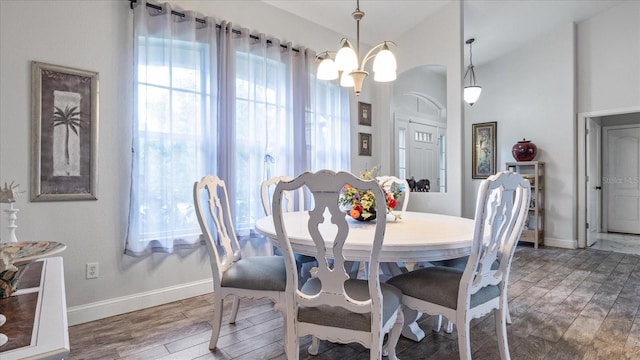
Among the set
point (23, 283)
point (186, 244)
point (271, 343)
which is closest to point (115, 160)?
point (186, 244)

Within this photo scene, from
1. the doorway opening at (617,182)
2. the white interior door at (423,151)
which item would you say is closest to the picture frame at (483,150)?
the white interior door at (423,151)

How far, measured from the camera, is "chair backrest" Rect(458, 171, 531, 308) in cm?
146

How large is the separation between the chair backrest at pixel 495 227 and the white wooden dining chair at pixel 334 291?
384mm

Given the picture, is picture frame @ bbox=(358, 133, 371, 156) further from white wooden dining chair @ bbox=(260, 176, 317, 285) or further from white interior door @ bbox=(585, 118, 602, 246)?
white interior door @ bbox=(585, 118, 602, 246)

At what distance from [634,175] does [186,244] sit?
7691mm

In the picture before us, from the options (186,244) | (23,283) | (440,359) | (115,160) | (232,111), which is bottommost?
(440,359)

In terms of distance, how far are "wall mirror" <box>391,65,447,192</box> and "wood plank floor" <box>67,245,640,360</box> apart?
222 centimetres

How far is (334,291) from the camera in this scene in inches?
54.8

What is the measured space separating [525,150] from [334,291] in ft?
16.0

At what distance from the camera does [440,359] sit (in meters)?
1.89

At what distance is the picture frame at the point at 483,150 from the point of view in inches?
223

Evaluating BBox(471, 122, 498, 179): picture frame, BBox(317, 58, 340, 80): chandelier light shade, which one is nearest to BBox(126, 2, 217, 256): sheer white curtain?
BBox(317, 58, 340, 80): chandelier light shade

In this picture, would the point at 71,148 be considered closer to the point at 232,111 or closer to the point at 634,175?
the point at 232,111

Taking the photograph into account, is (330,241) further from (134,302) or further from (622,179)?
(622,179)
